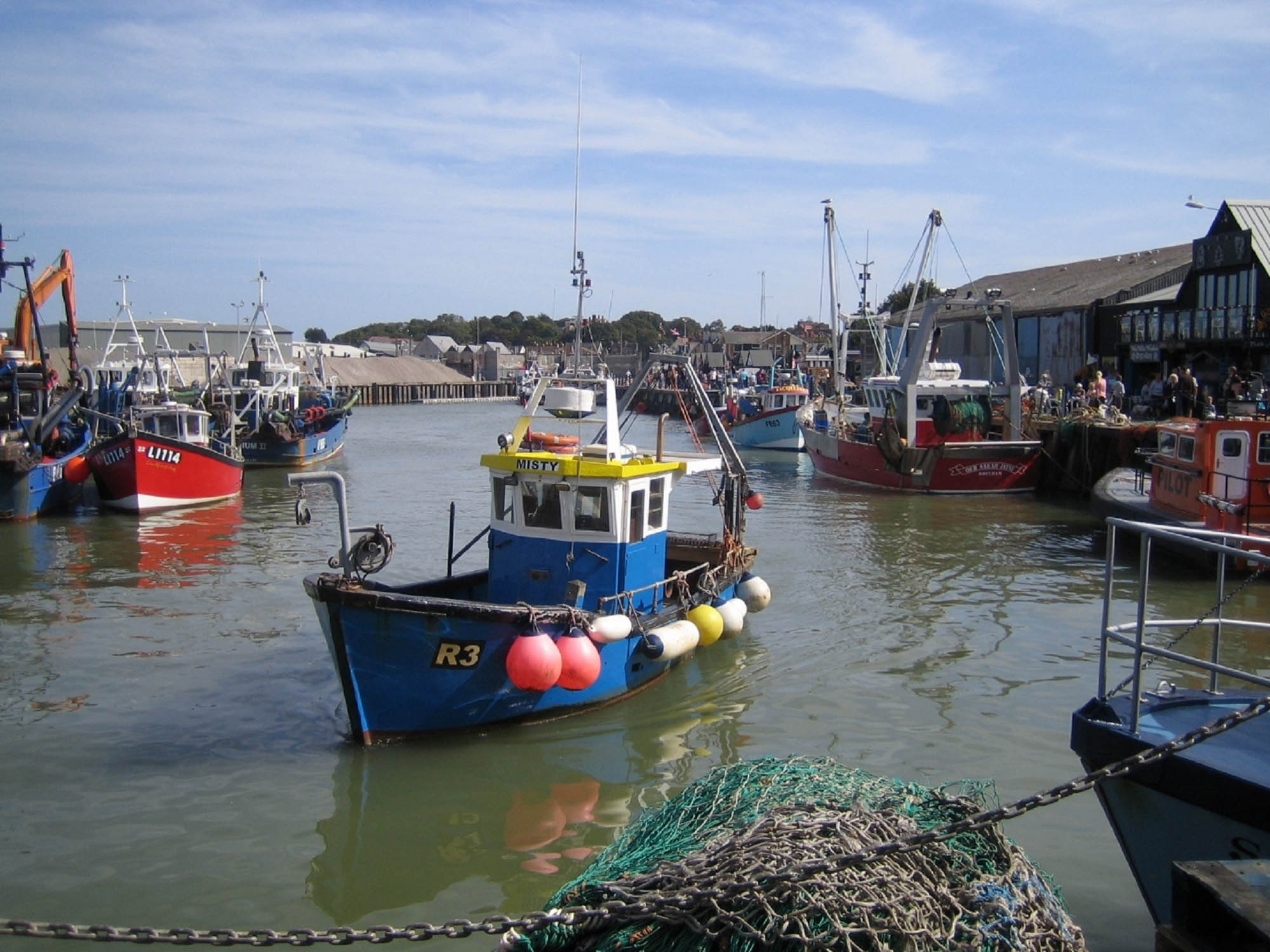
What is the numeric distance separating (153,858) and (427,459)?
32651 millimetres

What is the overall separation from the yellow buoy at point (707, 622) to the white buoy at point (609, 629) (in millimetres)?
1435

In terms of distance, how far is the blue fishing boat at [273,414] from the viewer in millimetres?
34812

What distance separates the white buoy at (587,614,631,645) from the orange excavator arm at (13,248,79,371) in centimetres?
2457

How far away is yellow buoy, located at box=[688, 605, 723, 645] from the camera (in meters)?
11.1

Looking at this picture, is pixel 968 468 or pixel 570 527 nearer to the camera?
pixel 570 527

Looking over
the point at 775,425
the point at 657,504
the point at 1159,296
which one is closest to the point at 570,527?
the point at 657,504

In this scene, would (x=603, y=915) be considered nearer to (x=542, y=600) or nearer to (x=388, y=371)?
(x=542, y=600)

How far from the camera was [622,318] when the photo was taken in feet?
463

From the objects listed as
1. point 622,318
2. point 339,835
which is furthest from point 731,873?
point 622,318

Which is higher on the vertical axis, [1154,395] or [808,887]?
[1154,395]

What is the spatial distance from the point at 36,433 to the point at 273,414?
1068 centimetres

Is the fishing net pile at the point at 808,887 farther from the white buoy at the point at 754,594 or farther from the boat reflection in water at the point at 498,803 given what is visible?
the white buoy at the point at 754,594

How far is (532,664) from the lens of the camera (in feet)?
29.0

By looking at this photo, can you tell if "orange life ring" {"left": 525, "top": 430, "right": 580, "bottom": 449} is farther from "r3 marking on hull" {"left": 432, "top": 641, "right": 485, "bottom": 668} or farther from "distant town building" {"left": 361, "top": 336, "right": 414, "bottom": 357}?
"distant town building" {"left": 361, "top": 336, "right": 414, "bottom": 357}
